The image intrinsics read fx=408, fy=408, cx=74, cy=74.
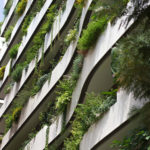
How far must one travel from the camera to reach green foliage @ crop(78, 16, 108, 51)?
39.4 ft

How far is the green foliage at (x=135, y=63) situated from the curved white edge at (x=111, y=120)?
403cm

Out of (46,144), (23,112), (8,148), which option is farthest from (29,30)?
(46,144)

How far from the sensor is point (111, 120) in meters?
9.84

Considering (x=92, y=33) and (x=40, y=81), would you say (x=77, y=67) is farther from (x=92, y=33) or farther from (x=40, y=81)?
(x=40, y=81)

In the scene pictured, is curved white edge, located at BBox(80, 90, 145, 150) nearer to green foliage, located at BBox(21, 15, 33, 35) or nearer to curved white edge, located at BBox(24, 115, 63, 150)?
curved white edge, located at BBox(24, 115, 63, 150)

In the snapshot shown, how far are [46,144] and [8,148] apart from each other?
23.1 ft

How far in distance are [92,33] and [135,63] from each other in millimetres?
7831

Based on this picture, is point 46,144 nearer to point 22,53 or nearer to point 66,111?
point 66,111

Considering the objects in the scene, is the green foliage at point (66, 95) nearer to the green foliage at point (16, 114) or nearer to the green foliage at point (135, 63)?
the green foliage at point (16, 114)

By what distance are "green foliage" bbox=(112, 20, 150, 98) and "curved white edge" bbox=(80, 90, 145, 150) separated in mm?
4032

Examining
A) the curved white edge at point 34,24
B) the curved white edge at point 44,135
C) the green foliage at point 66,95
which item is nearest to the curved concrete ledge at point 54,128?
the curved white edge at point 44,135

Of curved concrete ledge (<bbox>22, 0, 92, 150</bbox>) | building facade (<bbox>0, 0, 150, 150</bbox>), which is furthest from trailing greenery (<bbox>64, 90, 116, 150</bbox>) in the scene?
curved concrete ledge (<bbox>22, 0, 92, 150</bbox>)

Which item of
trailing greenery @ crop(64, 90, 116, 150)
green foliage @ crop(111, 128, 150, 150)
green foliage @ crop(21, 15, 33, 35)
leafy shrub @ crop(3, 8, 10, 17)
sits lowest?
green foliage @ crop(111, 128, 150, 150)

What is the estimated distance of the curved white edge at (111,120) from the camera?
29.9 ft
